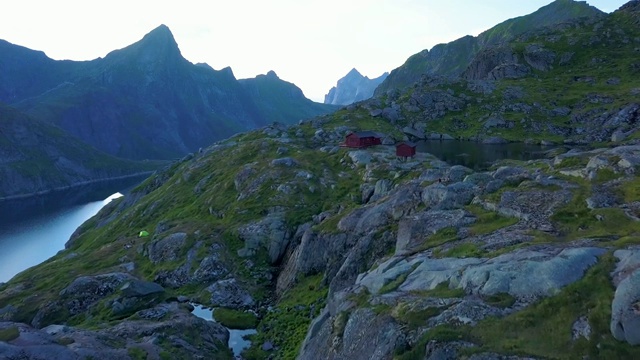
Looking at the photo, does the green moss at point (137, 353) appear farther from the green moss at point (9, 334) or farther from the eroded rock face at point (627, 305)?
the eroded rock face at point (627, 305)

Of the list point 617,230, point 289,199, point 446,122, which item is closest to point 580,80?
point 446,122

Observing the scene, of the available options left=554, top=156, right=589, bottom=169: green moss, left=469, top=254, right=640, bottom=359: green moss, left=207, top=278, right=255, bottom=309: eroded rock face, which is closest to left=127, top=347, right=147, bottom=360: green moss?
left=207, top=278, right=255, bottom=309: eroded rock face

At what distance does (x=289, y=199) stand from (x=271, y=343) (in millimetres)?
36580

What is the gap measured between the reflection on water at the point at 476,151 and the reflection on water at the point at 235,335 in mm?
72379

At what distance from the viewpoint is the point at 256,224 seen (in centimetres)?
7450

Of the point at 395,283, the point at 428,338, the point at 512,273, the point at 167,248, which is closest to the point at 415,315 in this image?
the point at 428,338

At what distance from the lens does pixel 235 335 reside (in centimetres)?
5200

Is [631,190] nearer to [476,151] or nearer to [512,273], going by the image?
[512,273]

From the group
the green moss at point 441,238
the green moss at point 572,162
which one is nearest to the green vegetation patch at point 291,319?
the green moss at point 441,238

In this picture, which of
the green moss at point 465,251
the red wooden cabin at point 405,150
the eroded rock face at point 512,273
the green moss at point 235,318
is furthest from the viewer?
the red wooden cabin at point 405,150

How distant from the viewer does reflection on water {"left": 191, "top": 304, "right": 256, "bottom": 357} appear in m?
49.0

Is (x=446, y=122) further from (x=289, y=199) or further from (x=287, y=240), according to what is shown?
(x=287, y=240)

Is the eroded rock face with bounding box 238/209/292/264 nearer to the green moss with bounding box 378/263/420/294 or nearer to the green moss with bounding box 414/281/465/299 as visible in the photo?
the green moss with bounding box 378/263/420/294

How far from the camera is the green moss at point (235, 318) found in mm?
54062
